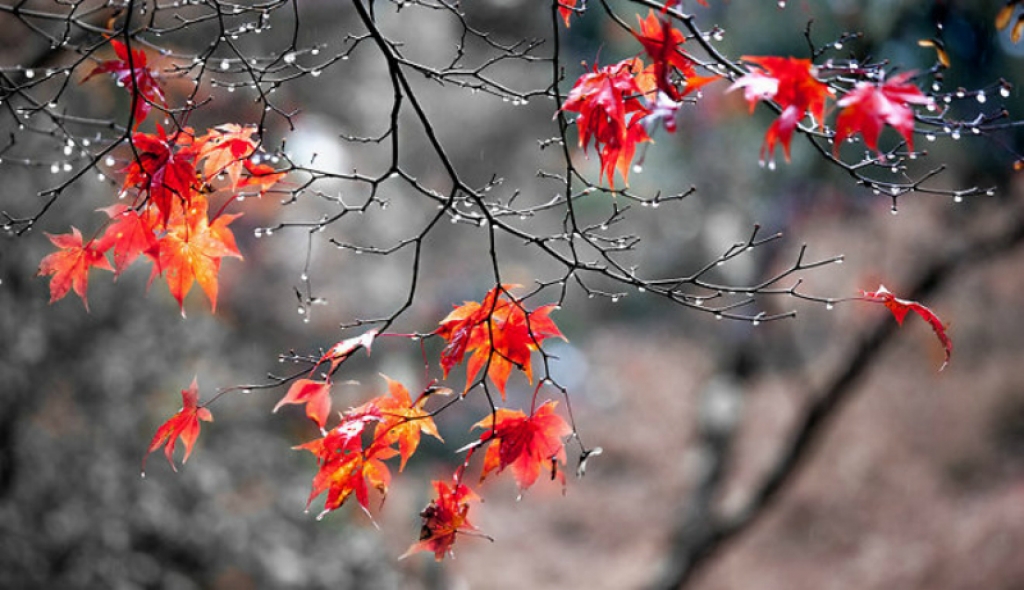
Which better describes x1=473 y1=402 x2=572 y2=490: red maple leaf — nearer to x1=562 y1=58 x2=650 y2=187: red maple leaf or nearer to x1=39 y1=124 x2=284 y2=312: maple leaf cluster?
x1=562 y1=58 x2=650 y2=187: red maple leaf

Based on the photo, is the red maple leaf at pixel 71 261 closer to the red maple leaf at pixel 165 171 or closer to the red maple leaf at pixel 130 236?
the red maple leaf at pixel 130 236

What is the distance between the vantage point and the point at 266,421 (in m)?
6.10

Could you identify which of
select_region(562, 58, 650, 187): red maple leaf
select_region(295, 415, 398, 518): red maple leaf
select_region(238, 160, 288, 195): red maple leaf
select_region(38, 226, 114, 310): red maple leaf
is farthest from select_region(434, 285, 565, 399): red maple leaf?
select_region(38, 226, 114, 310): red maple leaf

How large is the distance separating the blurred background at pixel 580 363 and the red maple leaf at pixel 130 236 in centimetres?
50

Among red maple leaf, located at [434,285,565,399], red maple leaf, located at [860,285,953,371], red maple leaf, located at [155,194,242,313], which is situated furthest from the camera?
red maple leaf, located at [155,194,242,313]

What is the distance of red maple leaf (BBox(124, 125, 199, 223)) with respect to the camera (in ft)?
5.18

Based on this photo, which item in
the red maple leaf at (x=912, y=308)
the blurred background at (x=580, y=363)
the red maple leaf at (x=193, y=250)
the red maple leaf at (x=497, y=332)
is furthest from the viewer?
the blurred background at (x=580, y=363)

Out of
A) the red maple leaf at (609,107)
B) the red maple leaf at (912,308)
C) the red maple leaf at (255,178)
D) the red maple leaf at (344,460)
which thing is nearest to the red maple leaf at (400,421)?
the red maple leaf at (344,460)

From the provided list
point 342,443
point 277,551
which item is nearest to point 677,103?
point 342,443

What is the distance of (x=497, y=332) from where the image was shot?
1716 millimetres

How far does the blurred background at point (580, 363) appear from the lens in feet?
14.8

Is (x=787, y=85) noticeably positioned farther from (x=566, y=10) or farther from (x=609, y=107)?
(x=566, y=10)

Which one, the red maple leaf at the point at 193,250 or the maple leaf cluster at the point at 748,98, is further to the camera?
the red maple leaf at the point at 193,250

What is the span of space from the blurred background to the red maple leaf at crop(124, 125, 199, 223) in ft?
1.55
